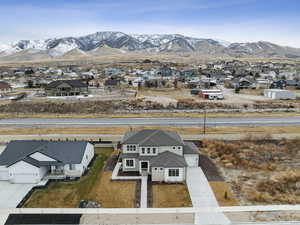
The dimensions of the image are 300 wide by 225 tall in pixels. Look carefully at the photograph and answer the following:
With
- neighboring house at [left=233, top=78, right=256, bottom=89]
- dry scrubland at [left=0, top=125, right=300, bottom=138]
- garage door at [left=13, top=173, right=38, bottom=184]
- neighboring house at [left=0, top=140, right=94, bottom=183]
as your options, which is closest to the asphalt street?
dry scrubland at [left=0, top=125, right=300, bottom=138]

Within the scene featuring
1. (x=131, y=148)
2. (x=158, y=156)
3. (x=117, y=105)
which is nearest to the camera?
(x=158, y=156)

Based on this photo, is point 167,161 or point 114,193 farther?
point 167,161

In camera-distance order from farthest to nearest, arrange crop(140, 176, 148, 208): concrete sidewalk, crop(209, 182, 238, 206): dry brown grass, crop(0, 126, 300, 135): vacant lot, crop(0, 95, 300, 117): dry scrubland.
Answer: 1. crop(0, 95, 300, 117): dry scrubland
2. crop(0, 126, 300, 135): vacant lot
3. crop(209, 182, 238, 206): dry brown grass
4. crop(140, 176, 148, 208): concrete sidewalk

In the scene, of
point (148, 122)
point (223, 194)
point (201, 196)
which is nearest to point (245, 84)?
point (148, 122)

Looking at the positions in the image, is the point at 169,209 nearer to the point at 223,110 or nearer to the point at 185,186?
the point at 185,186

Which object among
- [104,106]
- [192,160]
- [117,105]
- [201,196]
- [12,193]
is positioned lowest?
[12,193]

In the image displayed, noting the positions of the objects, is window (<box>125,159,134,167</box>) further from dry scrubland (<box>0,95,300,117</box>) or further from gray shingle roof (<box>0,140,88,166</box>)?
dry scrubland (<box>0,95,300,117</box>)

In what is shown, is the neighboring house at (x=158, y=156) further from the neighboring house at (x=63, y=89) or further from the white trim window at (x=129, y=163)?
the neighboring house at (x=63, y=89)

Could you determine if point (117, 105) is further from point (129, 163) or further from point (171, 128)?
point (129, 163)
